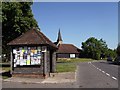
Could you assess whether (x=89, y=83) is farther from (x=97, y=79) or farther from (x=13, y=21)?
(x=13, y=21)

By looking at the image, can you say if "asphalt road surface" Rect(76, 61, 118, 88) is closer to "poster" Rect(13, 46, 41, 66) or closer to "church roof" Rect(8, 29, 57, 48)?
"poster" Rect(13, 46, 41, 66)

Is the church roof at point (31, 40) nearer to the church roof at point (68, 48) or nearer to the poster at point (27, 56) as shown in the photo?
the poster at point (27, 56)

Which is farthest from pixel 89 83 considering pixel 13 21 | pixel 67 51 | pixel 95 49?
pixel 95 49

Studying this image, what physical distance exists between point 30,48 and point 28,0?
20462 mm

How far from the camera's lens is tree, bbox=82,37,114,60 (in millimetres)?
117438

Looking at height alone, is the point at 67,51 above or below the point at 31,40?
above

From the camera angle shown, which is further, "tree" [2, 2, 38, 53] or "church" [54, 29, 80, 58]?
"church" [54, 29, 80, 58]

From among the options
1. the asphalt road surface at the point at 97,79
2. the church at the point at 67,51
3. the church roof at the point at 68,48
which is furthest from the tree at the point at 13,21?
the church roof at the point at 68,48

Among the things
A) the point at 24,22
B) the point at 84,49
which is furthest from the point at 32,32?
the point at 84,49

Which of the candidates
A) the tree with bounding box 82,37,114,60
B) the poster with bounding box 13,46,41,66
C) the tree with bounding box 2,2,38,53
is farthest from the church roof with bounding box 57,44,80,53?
the poster with bounding box 13,46,41,66

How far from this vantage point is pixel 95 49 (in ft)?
392

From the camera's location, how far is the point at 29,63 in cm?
2359

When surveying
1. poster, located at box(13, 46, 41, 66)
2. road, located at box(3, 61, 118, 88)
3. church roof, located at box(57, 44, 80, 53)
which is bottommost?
road, located at box(3, 61, 118, 88)

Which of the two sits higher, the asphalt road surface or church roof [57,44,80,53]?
church roof [57,44,80,53]
